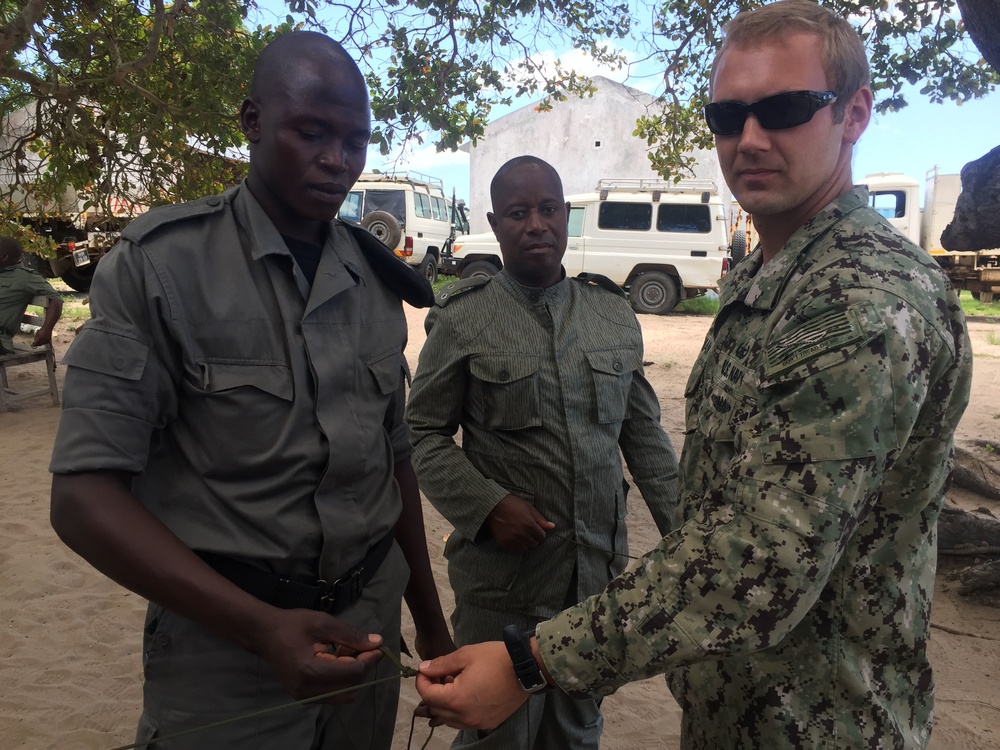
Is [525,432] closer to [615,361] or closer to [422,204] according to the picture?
[615,361]

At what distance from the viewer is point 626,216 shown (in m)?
14.2

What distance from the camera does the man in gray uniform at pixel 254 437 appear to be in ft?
4.12

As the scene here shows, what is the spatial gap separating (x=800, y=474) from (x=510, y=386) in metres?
1.22

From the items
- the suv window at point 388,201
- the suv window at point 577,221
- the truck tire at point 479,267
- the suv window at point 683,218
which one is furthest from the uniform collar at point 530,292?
the suv window at point 388,201

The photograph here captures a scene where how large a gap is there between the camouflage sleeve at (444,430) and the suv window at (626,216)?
1248cm

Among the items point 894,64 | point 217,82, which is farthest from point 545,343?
point 894,64

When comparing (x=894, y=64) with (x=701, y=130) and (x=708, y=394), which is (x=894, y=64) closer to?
(x=701, y=130)

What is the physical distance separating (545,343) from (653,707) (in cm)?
199

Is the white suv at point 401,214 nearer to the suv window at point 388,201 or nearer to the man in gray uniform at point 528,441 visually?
the suv window at point 388,201

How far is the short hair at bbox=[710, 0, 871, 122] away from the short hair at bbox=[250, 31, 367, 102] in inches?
32.7

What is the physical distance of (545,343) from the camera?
2.28 metres

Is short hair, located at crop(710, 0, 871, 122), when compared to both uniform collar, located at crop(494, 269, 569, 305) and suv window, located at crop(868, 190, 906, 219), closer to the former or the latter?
uniform collar, located at crop(494, 269, 569, 305)

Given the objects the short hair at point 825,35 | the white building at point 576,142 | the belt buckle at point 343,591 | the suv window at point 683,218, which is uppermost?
the white building at point 576,142

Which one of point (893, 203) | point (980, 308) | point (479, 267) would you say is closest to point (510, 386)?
point (479, 267)
